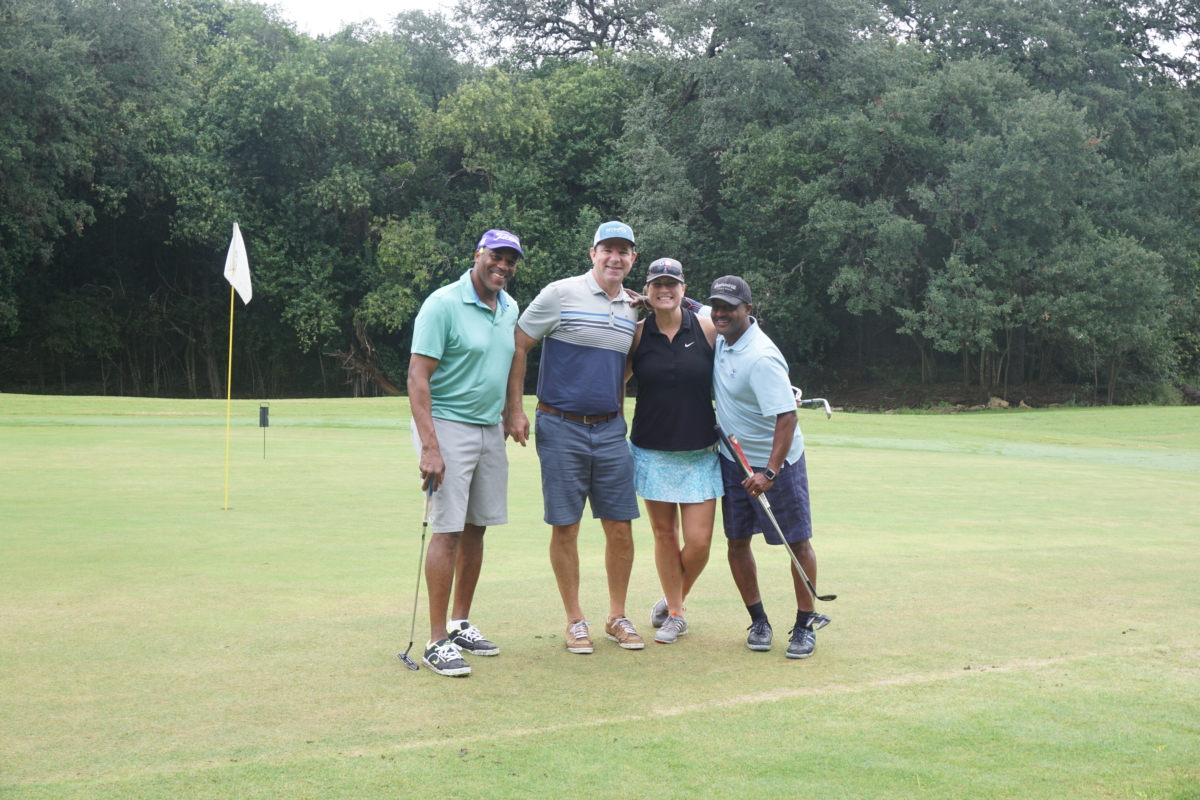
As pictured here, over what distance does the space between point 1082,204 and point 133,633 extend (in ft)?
113

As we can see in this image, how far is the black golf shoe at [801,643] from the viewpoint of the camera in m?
4.92

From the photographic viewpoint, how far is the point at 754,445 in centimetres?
541

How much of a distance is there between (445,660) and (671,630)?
Answer: 4.02 ft

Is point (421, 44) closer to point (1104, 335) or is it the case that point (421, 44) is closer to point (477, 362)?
point (1104, 335)

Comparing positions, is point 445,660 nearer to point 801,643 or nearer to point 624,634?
point 624,634

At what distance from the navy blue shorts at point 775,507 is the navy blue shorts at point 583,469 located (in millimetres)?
509

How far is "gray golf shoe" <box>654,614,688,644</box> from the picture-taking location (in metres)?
5.21

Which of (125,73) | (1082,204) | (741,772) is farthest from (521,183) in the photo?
(741,772)

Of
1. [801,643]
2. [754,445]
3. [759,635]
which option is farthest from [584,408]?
[801,643]

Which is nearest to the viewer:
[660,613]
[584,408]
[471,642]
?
[471,642]

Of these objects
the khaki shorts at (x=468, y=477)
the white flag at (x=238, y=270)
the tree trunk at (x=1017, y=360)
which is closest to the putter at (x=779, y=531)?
the khaki shorts at (x=468, y=477)

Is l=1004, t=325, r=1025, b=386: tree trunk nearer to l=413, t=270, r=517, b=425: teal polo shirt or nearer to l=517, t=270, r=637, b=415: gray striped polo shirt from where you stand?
l=517, t=270, r=637, b=415: gray striped polo shirt

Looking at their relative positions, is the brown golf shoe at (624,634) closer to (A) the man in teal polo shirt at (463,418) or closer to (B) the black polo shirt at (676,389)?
(A) the man in teal polo shirt at (463,418)

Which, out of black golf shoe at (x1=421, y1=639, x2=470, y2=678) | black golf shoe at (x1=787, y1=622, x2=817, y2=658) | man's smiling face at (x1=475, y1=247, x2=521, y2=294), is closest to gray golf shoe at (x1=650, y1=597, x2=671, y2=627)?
black golf shoe at (x1=787, y1=622, x2=817, y2=658)
